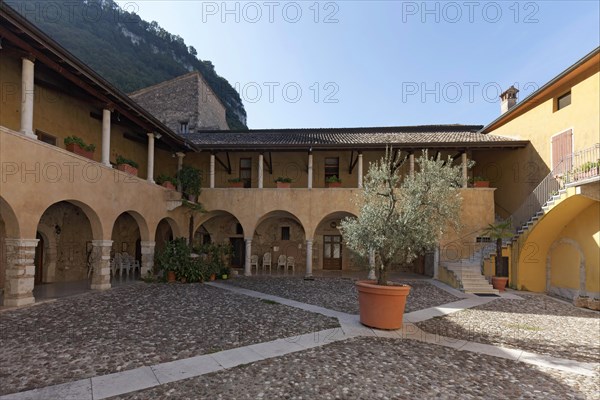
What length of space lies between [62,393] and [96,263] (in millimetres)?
7778

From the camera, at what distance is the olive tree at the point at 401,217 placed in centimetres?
702

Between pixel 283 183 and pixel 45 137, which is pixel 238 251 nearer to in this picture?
pixel 283 183

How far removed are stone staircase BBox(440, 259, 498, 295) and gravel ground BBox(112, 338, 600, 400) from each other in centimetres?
752

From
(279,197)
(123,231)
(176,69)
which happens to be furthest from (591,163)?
(176,69)

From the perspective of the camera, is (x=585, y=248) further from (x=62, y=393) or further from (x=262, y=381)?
(x=62, y=393)

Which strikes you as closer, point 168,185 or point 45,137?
point 45,137

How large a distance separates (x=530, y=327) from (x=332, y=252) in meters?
11.5

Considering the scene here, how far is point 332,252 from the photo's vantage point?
18.6 meters

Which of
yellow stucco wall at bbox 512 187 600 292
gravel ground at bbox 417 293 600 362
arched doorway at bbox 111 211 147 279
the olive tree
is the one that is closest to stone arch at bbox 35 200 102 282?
arched doorway at bbox 111 211 147 279

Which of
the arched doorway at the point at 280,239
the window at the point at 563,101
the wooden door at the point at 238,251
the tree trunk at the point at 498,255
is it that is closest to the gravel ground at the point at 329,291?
the tree trunk at the point at 498,255

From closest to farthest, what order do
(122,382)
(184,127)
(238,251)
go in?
(122,382) < (238,251) < (184,127)

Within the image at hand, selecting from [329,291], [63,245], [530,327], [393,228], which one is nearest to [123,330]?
[393,228]

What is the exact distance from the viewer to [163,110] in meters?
25.5

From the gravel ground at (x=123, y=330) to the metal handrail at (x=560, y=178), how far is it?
10.1 meters
